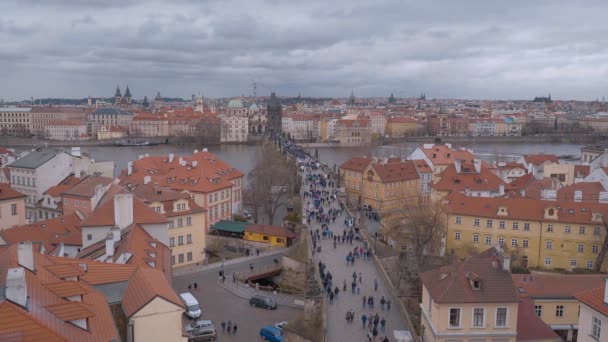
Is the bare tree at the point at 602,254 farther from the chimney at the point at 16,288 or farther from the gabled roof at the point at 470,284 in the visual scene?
the chimney at the point at 16,288

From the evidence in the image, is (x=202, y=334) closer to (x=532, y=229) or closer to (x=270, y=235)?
(x=270, y=235)

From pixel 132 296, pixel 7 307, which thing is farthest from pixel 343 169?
pixel 7 307

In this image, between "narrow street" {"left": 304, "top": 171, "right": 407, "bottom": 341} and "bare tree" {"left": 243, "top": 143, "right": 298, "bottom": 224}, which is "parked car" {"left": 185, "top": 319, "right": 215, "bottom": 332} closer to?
"narrow street" {"left": 304, "top": 171, "right": 407, "bottom": 341}

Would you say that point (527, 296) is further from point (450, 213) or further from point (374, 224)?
point (374, 224)

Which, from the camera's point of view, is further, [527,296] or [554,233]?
[554,233]

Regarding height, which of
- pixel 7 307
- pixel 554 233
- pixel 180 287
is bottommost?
pixel 180 287

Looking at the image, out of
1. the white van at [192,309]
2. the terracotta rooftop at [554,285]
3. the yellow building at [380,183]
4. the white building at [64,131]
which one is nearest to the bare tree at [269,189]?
the yellow building at [380,183]

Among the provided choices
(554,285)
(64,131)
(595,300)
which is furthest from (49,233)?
(64,131)
